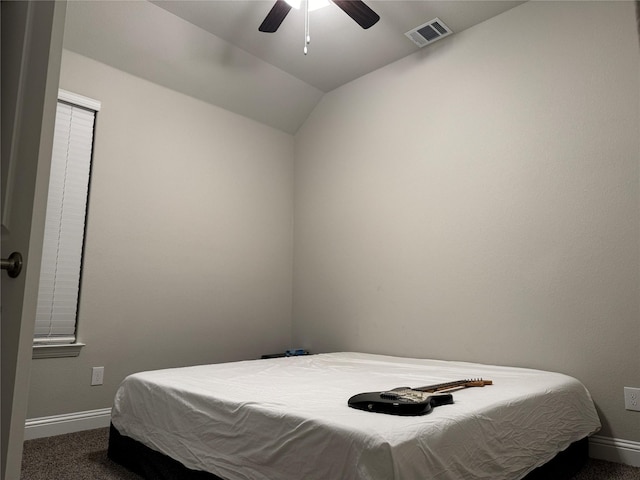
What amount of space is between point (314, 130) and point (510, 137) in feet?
6.67

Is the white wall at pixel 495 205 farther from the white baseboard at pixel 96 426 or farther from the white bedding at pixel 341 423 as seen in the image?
the white bedding at pixel 341 423

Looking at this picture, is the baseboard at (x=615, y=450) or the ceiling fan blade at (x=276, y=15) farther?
the ceiling fan blade at (x=276, y=15)

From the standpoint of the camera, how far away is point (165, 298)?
11.8 feet

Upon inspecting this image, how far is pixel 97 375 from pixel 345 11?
2.93 meters

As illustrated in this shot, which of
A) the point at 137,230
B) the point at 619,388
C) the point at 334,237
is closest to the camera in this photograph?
→ the point at 619,388

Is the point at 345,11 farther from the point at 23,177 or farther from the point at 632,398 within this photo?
the point at 632,398

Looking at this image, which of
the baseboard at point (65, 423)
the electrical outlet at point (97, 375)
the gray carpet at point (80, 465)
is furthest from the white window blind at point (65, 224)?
the gray carpet at point (80, 465)

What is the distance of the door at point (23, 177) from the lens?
0.87m

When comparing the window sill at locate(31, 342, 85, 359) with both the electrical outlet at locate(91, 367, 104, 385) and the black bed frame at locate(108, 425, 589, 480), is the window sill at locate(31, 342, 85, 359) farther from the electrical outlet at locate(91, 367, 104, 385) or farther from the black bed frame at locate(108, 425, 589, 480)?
the black bed frame at locate(108, 425, 589, 480)

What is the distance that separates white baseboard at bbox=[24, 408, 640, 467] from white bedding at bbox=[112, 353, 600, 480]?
25cm

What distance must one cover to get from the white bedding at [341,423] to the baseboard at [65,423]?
788 millimetres

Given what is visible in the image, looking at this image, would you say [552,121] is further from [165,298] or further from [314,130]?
[165,298]

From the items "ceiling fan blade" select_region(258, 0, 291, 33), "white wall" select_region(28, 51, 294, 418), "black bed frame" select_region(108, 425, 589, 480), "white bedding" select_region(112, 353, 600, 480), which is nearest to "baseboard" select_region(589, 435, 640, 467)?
"black bed frame" select_region(108, 425, 589, 480)

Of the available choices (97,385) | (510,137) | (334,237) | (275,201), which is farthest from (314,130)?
(97,385)
